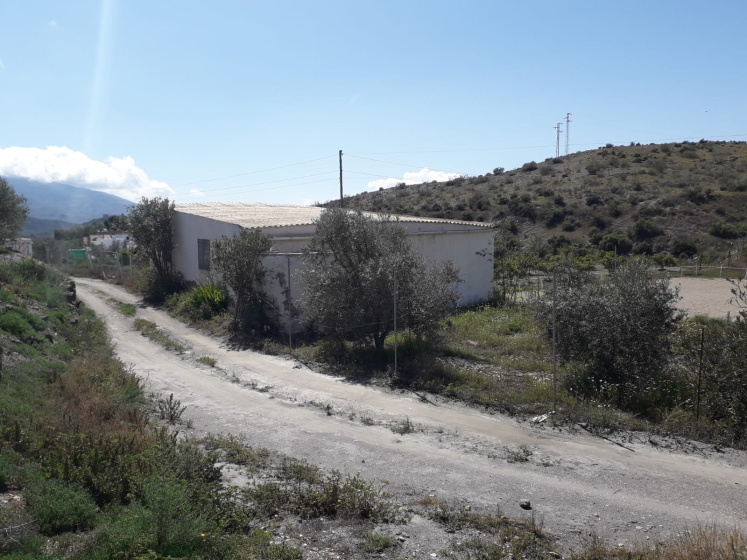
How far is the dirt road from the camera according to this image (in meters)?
6.48

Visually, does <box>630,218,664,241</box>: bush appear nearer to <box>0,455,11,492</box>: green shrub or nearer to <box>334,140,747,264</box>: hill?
<box>334,140,747,264</box>: hill

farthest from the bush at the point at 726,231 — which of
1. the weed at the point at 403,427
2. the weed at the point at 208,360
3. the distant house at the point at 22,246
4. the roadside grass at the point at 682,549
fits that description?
the distant house at the point at 22,246

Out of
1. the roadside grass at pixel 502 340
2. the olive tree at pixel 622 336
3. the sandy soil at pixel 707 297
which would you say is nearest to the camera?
the olive tree at pixel 622 336

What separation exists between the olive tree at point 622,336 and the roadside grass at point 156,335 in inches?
401

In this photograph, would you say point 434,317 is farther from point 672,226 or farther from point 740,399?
point 672,226

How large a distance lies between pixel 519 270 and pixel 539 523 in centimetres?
1699

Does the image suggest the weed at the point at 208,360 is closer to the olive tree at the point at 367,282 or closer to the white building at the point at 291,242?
the olive tree at the point at 367,282

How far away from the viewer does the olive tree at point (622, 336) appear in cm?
1027

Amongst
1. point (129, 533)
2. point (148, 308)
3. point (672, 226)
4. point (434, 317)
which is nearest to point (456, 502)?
point (129, 533)

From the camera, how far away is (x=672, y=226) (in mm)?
40781

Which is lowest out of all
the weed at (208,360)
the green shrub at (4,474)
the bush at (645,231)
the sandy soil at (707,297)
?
the weed at (208,360)

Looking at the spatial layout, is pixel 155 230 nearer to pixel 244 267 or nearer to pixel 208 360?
pixel 244 267

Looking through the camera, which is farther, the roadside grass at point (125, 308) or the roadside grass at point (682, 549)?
the roadside grass at point (125, 308)

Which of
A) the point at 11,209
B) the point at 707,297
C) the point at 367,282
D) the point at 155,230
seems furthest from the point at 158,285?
the point at 707,297
